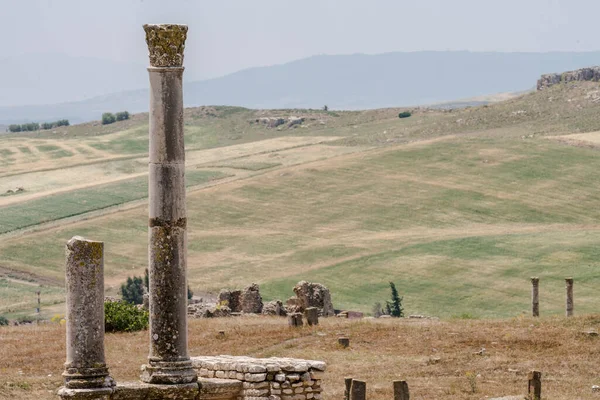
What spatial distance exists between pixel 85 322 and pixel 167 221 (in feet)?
7.43

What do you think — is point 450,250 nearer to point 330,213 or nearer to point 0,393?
point 330,213

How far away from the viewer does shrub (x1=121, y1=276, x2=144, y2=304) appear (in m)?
86.7

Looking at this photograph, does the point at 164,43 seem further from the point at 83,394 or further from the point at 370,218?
the point at 370,218

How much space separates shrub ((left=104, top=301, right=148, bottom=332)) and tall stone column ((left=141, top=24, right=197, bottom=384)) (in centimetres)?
2455

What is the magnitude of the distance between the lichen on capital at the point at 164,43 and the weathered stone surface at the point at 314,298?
3849 centimetres

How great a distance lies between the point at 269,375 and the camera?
90.6 feet

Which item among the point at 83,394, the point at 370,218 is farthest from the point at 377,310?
the point at 83,394

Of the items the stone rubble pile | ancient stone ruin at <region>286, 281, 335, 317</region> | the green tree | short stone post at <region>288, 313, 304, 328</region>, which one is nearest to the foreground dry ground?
short stone post at <region>288, 313, 304, 328</region>

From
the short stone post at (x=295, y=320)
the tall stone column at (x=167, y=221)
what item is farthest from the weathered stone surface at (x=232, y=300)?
the tall stone column at (x=167, y=221)

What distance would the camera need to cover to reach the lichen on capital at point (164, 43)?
76.5ft

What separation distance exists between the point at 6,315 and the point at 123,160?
97.3 metres

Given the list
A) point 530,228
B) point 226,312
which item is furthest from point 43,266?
point 226,312

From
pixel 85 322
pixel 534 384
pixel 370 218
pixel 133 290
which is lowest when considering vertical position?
pixel 133 290

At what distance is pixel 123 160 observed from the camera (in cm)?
17938
